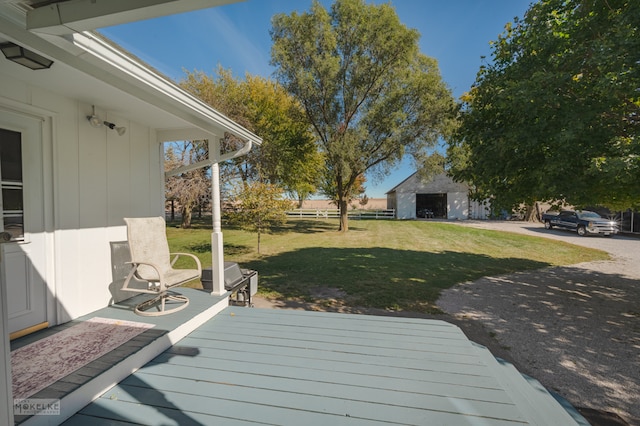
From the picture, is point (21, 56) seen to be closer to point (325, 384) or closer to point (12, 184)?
point (12, 184)

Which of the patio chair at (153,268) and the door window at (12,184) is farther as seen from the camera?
the patio chair at (153,268)

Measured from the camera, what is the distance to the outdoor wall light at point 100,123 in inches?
128

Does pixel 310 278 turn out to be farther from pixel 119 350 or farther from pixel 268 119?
pixel 268 119

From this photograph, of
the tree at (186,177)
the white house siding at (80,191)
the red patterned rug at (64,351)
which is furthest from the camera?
the tree at (186,177)

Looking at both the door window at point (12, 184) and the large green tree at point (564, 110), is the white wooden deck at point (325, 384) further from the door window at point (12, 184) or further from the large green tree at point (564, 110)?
the large green tree at point (564, 110)

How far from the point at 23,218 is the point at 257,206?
23.9ft

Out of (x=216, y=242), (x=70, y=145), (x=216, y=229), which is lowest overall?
(x=216, y=242)

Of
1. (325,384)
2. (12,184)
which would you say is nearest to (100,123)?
(12,184)

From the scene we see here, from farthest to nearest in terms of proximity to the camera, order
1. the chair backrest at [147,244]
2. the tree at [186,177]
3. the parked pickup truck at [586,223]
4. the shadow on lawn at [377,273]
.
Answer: the tree at [186,177], the parked pickup truck at [586,223], the shadow on lawn at [377,273], the chair backrest at [147,244]

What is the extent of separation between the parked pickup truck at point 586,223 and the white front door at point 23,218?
1830 cm

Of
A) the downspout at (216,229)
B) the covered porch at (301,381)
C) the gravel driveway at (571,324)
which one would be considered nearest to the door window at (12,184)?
the covered porch at (301,381)

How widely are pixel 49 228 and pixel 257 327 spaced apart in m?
2.30

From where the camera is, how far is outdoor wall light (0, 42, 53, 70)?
6.21 ft

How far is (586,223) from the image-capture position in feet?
49.5
